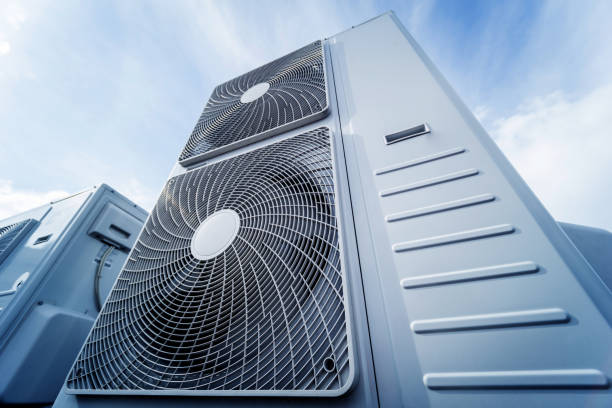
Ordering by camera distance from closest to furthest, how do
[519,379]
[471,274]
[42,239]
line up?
[519,379] < [471,274] < [42,239]

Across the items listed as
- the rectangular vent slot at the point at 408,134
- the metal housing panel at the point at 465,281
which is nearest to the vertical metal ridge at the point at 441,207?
the metal housing panel at the point at 465,281

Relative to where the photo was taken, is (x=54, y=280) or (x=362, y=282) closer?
(x=362, y=282)

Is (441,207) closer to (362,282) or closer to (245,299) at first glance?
(362,282)

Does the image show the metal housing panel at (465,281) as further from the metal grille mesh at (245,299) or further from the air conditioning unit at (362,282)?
the metal grille mesh at (245,299)

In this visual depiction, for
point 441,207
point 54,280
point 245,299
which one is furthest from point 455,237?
point 54,280

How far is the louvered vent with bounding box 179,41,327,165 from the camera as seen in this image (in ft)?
3.72

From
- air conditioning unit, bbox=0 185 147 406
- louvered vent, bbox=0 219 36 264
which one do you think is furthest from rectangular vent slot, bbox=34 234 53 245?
louvered vent, bbox=0 219 36 264

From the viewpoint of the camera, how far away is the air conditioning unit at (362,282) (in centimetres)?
43

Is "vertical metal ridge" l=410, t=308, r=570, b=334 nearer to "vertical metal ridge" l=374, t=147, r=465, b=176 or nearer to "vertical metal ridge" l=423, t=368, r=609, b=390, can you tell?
"vertical metal ridge" l=423, t=368, r=609, b=390

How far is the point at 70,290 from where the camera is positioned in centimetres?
136

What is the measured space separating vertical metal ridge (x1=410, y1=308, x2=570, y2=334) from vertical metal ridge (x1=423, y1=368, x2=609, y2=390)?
68mm

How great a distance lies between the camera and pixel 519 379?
393 mm

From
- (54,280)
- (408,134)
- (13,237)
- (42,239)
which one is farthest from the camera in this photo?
(13,237)

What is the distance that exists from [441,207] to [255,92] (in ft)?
4.40
